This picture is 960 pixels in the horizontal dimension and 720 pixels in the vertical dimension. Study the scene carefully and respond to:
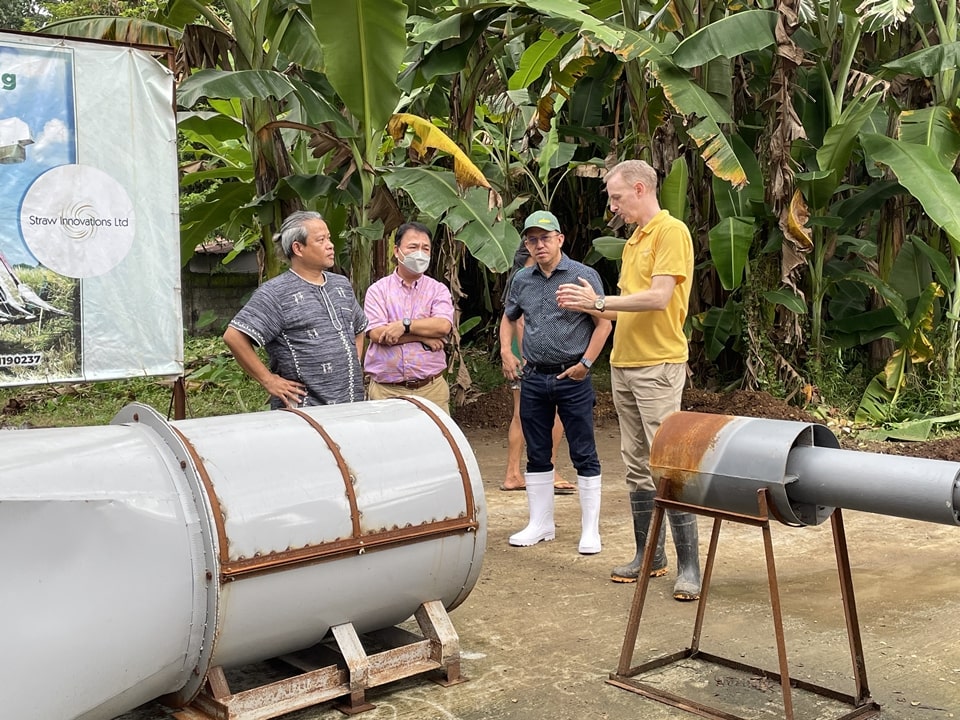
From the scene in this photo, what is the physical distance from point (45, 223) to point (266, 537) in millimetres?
1904

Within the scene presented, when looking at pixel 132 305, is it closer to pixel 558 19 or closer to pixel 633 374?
pixel 633 374

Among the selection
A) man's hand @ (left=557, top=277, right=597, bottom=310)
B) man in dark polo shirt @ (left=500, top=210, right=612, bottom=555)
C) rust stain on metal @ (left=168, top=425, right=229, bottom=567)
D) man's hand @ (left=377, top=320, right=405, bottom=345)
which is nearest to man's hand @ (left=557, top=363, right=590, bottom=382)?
man in dark polo shirt @ (left=500, top=210, right=612, bottom=555)

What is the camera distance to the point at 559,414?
560cm

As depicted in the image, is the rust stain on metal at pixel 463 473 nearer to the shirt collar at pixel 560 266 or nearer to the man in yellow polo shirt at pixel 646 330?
the man in yellow polo shirt at pixel 646 330

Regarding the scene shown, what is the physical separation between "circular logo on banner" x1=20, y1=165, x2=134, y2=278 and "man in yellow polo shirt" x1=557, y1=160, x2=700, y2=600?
213 cm

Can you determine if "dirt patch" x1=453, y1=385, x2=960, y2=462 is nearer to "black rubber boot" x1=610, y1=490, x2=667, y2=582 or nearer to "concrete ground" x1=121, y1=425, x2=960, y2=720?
"concrete ground" x1=121, y1=425, x2=960, y2=720

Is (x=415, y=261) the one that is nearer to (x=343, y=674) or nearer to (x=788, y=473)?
(x=343, y=674)

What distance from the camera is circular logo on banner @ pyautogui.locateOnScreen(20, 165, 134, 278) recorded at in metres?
4.54

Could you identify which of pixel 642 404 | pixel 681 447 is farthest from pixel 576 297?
pixel 681 447

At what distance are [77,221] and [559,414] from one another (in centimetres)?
256

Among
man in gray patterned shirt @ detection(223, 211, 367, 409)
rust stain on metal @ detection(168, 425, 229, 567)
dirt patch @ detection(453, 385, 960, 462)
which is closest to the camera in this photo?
rust stain on metal @ detection(168, 425, 229, 567)

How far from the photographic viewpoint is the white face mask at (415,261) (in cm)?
571

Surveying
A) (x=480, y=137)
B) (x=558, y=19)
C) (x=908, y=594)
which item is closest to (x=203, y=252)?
(x=480, y=137)

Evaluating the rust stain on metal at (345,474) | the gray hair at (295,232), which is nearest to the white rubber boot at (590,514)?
the gray hair at (295,232)
